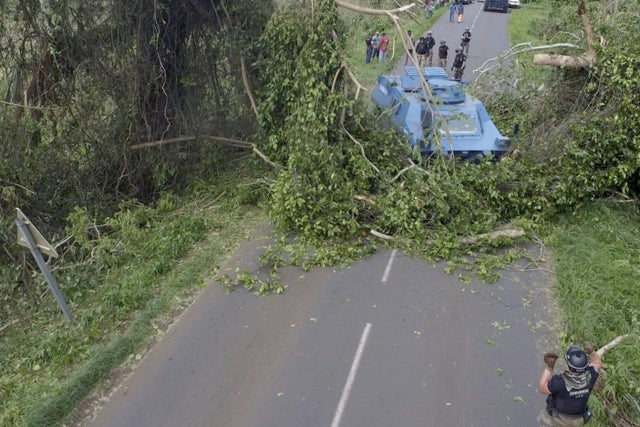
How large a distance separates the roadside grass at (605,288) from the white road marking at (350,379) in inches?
98.0

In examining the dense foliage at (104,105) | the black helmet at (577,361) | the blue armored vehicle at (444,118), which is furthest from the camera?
the blue armored vehicle at (444,118)

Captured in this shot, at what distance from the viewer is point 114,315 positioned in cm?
743

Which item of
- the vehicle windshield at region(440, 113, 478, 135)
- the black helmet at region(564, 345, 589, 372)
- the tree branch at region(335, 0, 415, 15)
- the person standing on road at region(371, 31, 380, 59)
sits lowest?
the person standing on road at region(371, 31, 380, 59)

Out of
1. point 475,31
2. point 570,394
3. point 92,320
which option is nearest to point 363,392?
point 570,394

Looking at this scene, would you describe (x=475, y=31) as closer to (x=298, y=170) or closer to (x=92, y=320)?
→ (x=298, y=170)

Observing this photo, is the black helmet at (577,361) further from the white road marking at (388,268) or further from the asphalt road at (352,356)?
the white road marking at (388,268)

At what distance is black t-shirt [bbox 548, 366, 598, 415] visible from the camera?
470 cm

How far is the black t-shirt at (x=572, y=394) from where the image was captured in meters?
4.70

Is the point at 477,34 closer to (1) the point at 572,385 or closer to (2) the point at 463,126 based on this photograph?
(2) the point at 463,126

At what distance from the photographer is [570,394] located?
4715 millimetres

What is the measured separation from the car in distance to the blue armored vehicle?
2400cm

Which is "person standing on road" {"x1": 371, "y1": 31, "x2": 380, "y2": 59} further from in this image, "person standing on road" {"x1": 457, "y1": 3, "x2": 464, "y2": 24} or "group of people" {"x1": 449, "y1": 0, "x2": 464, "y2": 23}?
"person standing on road" {"x1": 457, "y1": 3, "x2": 464, "y2": 24}

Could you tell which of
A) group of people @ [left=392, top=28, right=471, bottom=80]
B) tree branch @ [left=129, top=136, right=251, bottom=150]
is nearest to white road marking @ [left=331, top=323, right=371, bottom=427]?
tree branch @ [left=129, top=136, right=251, bottom=150]

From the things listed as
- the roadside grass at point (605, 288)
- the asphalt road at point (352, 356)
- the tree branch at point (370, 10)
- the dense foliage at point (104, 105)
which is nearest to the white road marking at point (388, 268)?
the asphalt road at point (352, 356)
